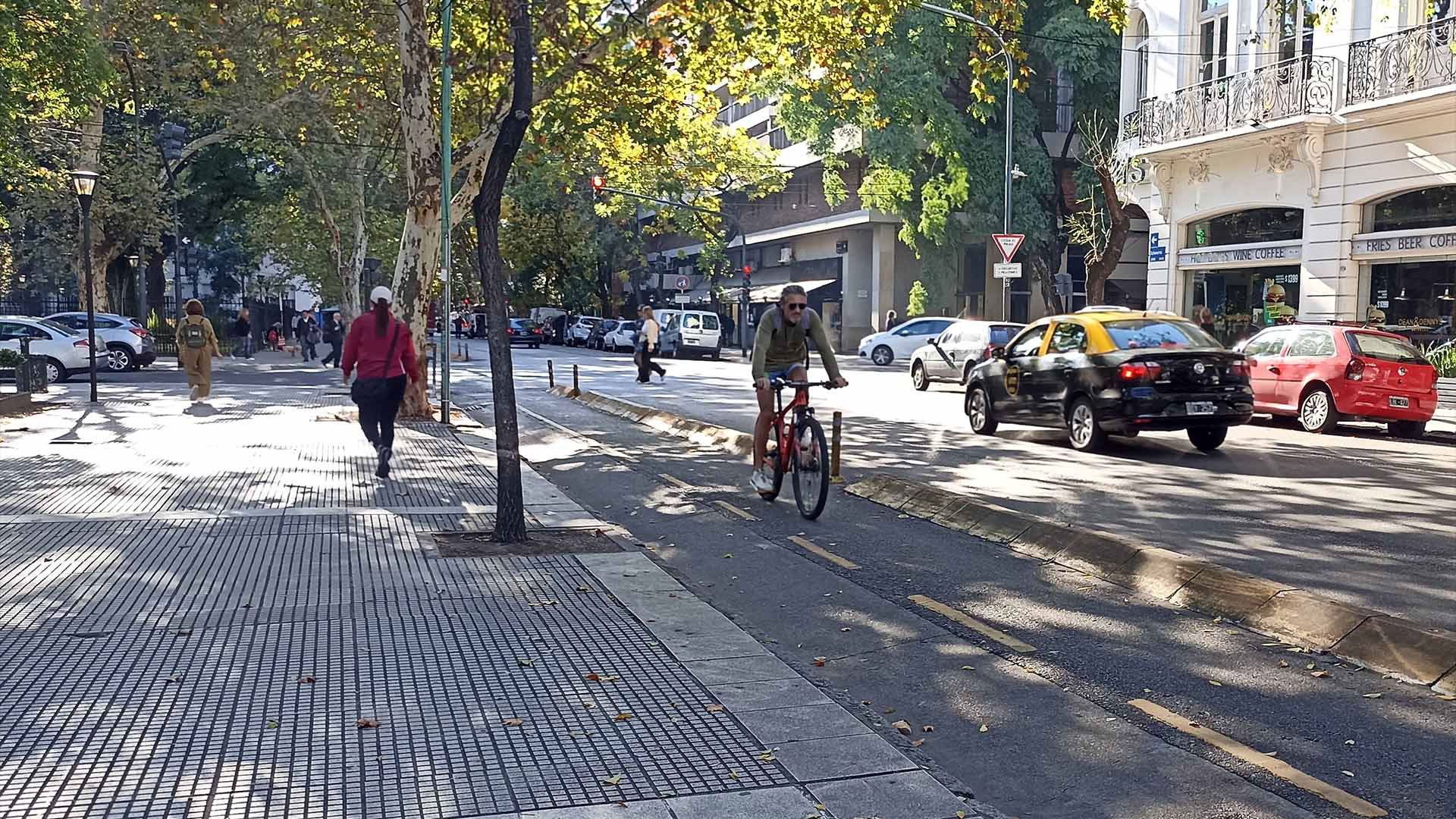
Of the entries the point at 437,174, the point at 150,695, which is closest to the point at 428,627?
the point at 150,695

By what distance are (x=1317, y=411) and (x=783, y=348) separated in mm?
10341

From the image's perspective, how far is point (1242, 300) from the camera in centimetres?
2925

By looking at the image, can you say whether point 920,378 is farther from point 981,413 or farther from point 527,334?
point 527,334

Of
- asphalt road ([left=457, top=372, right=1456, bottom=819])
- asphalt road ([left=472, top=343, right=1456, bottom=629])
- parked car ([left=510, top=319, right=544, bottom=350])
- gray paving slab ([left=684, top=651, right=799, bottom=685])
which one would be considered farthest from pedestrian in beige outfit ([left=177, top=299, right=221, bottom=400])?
parked car ([left=510, top=319, right=544, bottom=350])

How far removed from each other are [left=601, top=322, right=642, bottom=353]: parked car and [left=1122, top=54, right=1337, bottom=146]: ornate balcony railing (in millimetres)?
26057

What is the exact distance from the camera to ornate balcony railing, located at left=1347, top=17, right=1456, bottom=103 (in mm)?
22281

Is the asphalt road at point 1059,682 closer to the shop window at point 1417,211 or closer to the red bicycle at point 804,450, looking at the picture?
the red bicycle at point 804,450

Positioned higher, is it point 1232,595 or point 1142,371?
point 1142,371

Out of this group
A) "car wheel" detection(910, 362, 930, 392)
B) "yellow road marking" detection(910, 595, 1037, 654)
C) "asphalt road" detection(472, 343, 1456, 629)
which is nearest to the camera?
"yellow road marking" detection(910, 595, 1037, 654)

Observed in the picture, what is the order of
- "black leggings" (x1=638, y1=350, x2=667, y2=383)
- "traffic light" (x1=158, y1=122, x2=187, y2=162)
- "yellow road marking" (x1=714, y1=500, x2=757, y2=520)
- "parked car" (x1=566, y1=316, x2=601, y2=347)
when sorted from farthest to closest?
"parked car" (x1=566, y1=316, x2=601, y2=347) < "traffic light" (x1=158, y1=122, x2=187, y2=162) < "black leggings" (x1=638, y1=350, x2=667, y2=383) < "yellow road marking" (x1=714, y1=500, x2=757, y2=520)

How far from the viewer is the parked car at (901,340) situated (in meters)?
38.1

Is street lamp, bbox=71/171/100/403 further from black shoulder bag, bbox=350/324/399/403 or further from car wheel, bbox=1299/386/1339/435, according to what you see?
car wheel, bbox=1299/386/1339/435

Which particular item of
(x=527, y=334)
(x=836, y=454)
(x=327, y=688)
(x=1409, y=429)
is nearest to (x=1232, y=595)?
(x=327, y=688)

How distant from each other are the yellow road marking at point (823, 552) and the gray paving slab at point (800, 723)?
3088mm
